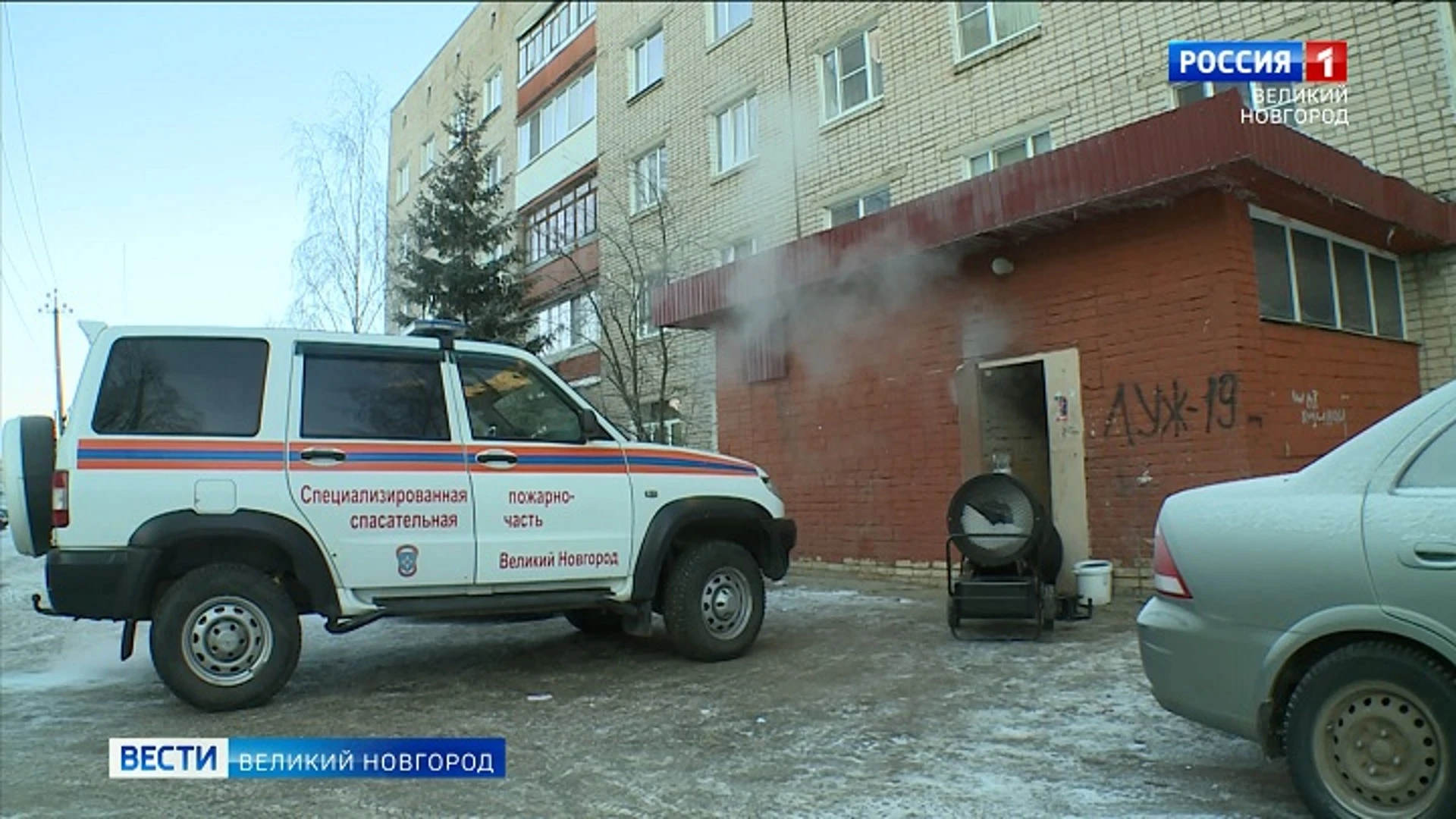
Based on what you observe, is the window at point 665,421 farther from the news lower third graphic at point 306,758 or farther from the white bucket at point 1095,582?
the news lower third graphic at point 306,758

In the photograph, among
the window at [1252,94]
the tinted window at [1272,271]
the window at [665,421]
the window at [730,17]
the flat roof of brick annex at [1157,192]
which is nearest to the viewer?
→ the flat roof of brick annex at [1157,192]

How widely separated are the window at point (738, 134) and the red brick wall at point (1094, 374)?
681cm

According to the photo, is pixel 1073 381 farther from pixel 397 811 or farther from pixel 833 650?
pixel 397 811

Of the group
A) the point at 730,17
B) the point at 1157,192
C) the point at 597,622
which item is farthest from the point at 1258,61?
the point at 730,17

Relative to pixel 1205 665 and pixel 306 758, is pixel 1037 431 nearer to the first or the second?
pixel 1205 665

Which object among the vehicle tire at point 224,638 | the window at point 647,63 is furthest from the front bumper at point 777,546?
the window at point 647,63

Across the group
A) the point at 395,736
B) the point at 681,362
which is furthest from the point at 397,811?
the point at 681,362

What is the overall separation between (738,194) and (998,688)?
12.9m

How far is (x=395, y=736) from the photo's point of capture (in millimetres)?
5004

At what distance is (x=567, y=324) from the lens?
2250 cm

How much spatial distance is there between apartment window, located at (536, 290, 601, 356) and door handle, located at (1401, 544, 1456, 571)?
1769cm

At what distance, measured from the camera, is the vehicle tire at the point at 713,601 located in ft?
21.2

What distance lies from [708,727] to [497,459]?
6.78 ft

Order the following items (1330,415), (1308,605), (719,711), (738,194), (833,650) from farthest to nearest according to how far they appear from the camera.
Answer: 1. (738,194)
2. (1330,415)
3. (833,650)
4. (719,711)
5. (1308,605)
